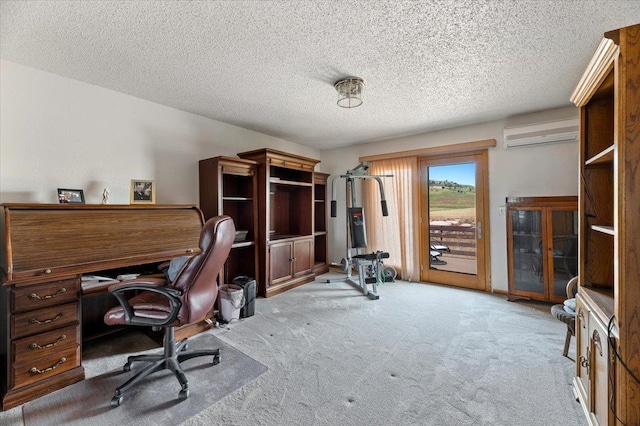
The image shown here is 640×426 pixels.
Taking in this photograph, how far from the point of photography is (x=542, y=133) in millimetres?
3340

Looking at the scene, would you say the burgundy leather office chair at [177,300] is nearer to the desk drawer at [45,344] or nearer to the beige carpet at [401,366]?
the desk drawer at [45,344]

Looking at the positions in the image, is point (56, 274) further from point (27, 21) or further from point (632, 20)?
point (632, 20)

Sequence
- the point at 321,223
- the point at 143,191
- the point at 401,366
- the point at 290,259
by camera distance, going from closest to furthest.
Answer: the point at 401,366
the point at 143,191
the point at 290,259
the point at 321,223

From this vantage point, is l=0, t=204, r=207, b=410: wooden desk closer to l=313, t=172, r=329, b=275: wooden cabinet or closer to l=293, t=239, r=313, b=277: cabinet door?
l=293, t=239, r=313, b=277: cabinet door

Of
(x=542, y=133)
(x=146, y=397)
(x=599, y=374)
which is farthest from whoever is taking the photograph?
(x=542, y=133)

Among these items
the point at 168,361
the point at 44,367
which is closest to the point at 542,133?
the point at 168,361

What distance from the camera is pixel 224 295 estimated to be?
292 centimetres

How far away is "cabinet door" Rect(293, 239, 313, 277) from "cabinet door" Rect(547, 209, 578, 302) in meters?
3.18

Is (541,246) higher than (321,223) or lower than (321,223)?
lower

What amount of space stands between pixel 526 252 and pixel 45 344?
4.75 m

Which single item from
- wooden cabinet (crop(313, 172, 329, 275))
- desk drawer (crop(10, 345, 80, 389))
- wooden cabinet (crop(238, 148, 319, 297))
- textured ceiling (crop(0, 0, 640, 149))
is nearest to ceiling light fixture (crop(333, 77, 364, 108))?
textured ceiling (crop(0, 0, 640, 149))

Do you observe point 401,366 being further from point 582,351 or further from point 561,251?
point 561,251

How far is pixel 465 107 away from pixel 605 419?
3.04m

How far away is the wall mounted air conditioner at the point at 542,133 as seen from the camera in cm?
319
